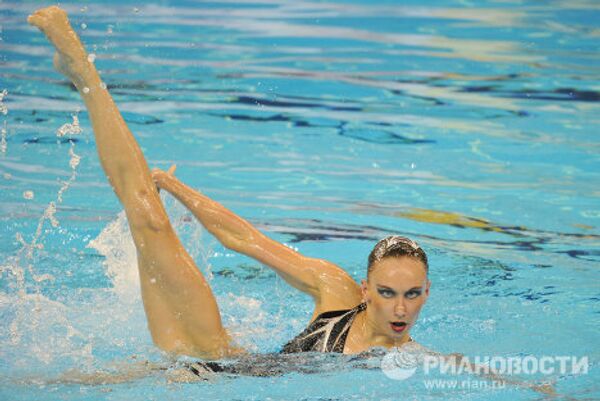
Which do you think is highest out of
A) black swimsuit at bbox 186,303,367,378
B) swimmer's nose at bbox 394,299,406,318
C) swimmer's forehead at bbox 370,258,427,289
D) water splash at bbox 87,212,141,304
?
water splash at bbox 87,212,141,304

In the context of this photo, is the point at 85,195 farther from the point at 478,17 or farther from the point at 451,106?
the point at 478,17

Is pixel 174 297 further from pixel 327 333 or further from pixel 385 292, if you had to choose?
pixel 385 292

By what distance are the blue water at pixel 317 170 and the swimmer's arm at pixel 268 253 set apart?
0.39 metres

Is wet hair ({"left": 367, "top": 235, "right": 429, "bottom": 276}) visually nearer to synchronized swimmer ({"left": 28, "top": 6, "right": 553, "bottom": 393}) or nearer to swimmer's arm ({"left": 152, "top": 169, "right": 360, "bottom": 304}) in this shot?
synchronized swimmer ({"left": 28, "top": 6, "right": 553, "bottom": 393})

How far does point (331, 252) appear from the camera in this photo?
19.5 ft

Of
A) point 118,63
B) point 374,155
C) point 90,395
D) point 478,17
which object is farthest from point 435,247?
point 478,17

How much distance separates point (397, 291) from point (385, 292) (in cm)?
5

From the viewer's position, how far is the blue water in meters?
4.68

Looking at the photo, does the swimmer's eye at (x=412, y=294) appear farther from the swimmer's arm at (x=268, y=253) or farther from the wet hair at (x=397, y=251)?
the swimmer's arm at (x=268, y=253)

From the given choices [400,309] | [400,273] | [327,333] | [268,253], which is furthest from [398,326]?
[268,253]

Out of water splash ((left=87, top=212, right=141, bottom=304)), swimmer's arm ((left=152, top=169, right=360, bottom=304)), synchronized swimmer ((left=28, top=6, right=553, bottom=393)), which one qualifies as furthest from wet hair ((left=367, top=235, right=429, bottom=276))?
water splash ((left=87, top=212, right=141, bottom=304))

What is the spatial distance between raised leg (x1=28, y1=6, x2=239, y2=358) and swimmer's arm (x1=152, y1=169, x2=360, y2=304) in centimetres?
34

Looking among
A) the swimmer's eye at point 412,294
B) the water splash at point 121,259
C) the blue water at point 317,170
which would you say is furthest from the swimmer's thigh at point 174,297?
the water splash at point 121,259

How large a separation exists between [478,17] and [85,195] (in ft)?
18.6
